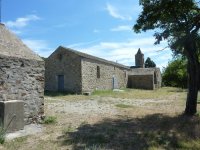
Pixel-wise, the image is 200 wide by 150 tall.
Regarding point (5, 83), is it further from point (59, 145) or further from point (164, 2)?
point (164, 2)

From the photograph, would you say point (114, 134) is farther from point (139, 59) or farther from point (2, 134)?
point (139, 59)

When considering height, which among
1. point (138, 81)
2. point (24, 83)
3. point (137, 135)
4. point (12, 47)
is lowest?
point (137, 135)

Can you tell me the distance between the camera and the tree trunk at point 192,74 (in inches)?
543

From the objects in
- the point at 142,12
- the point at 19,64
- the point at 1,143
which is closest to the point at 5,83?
the point at 19,64

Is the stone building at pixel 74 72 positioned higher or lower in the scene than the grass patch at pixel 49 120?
higher

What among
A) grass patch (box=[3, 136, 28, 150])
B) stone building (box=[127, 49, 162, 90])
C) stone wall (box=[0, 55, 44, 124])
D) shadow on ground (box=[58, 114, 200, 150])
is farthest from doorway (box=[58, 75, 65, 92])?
grass patch (box=[3, 136, 28, 150])

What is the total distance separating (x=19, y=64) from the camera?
1083 centimetres

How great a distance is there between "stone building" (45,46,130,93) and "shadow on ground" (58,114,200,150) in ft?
54.7

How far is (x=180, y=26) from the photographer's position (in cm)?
1364

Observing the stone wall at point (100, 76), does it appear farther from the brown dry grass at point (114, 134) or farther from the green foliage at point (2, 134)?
the green foliage at point (2, 134)

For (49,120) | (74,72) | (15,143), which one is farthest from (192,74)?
(74,72)

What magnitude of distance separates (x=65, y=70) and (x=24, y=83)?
64.1 ft

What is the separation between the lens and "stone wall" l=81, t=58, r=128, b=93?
97.7ft

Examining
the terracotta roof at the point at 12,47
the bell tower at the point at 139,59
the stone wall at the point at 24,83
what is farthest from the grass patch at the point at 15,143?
the bell tower at the point at 139,59
